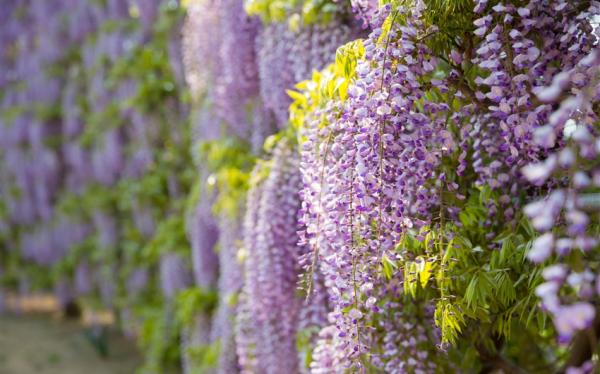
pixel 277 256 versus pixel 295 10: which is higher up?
pixel 295 10

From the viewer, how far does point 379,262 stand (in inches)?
78.6

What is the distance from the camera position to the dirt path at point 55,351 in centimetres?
695

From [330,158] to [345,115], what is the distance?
20 cm

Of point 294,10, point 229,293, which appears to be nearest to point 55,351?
point 229,293

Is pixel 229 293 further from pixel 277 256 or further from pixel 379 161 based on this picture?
pixel 379 161

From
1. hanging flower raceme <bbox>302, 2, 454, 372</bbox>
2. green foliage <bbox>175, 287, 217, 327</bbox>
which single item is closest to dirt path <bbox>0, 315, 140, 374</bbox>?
green foliage <bbox>175, 287, 217, 327</bbox>

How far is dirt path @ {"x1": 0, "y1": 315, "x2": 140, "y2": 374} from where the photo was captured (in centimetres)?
695

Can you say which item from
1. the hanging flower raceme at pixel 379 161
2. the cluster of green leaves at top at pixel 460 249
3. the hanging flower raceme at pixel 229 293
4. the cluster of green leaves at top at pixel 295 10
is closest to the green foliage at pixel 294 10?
the cluster of green leaves at top at pixel 295 10

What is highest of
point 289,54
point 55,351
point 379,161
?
point 289,54

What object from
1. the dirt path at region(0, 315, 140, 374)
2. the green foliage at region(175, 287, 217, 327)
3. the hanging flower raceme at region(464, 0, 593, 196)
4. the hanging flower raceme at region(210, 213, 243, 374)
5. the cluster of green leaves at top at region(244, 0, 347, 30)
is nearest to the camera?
the hanging flower raceme at region(464, 0, 593, 196)

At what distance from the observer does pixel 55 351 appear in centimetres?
744

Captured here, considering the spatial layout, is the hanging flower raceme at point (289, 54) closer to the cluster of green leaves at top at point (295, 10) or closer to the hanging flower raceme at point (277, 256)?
the cluster of green leaves at top at point (295, 10)

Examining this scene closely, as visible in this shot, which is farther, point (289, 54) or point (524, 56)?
point (289, 54)

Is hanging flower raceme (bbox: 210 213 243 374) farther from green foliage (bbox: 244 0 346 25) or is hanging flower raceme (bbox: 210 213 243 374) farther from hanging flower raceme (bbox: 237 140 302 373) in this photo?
green foliage (bbox: 244 0 346 25)
